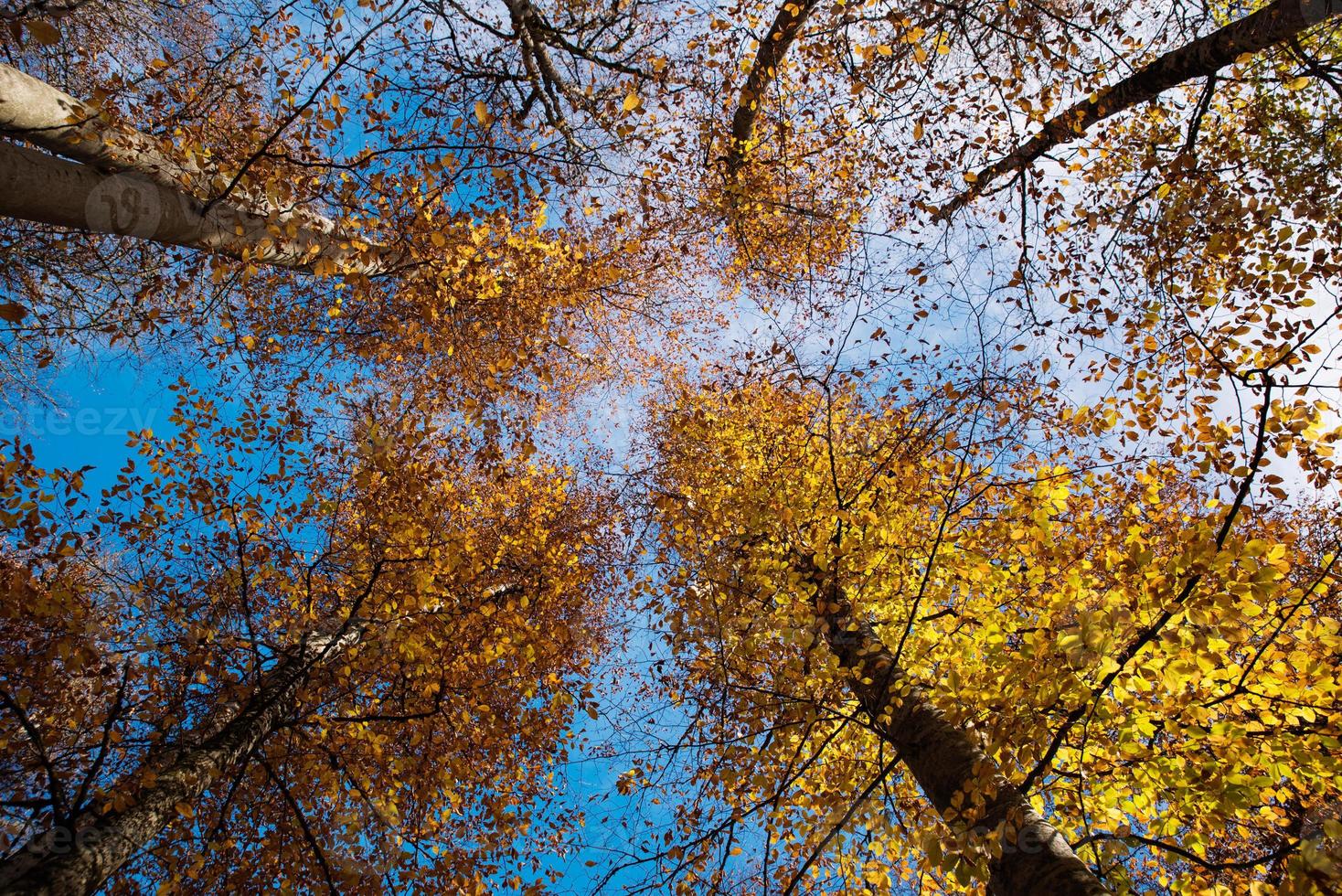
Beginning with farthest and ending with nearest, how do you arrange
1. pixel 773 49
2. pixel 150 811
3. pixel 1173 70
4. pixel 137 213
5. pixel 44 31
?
pixel 773 49
pixel 1173 70
pixel 137 213
pixel 150 811
pixel 44 31

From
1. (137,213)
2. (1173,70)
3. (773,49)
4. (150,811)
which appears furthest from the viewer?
(773,49)

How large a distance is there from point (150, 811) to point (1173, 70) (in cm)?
993

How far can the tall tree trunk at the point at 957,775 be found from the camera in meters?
2.82

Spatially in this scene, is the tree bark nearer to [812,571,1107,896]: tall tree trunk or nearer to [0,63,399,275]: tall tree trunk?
[0,63,399,275]: tall tree trunk

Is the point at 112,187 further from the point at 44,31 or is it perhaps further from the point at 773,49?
the point at 773,49

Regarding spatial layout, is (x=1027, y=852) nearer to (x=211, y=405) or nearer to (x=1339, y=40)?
(x=211, y=405)

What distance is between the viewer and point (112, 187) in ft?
11.6

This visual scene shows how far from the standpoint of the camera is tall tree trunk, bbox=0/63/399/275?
3.14m

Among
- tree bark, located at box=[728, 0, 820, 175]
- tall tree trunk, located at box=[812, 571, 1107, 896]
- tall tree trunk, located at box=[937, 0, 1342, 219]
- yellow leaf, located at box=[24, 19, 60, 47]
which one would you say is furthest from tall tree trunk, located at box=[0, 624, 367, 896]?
tall tree trunk, located at box=[937, 0, 1342, 219]

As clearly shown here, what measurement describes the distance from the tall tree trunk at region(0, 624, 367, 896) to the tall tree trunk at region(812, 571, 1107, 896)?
4.51 m

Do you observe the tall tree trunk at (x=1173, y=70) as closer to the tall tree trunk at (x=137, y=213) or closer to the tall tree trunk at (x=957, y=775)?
the tall tree trunk at (x=957, y=775)

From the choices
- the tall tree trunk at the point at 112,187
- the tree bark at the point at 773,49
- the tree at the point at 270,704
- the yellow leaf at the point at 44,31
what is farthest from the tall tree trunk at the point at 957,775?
the tree bark at the point at 773,49

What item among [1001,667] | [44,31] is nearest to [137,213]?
[44,31]

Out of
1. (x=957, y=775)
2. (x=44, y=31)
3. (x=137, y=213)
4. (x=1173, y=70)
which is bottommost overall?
(x=957, y=775)
